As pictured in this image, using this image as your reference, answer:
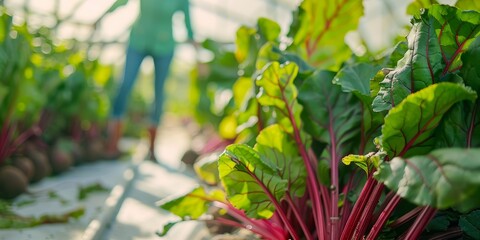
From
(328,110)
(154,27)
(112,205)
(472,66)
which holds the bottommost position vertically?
(112,205)

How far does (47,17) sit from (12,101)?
4923 mm

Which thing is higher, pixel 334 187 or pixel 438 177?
pixel 438 177

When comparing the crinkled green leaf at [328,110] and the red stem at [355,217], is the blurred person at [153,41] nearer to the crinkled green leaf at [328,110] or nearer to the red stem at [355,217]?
the crinkled green leaf at [328,110]

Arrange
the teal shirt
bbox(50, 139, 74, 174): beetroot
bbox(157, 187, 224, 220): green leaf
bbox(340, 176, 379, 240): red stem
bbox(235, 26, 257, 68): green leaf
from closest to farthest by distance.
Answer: bbox(340, 176, 379, 240): red stem
bbox(157, 187, 224, 220): green leaf
bbox(235, 26, 257, 68): green leaf
bbox(50, 139, 74, 174): beetroot
the teal shirt

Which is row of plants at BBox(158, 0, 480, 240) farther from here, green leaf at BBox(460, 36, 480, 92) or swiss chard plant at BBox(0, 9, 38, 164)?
swiss chard plant at BBox(0, 9, 38, 164)

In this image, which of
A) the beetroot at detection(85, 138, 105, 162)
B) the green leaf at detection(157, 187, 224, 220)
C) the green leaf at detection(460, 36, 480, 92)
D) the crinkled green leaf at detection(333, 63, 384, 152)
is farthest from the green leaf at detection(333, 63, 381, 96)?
the beetroot at detection(85, 138, 105, 162)

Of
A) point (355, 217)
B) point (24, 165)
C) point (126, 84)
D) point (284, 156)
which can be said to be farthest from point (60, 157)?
point (355, 217)

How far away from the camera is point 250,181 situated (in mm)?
1012

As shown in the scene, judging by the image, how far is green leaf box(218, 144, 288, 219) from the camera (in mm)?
943

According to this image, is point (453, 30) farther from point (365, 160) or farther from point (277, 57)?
point (277, 57)

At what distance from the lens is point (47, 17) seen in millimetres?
6332

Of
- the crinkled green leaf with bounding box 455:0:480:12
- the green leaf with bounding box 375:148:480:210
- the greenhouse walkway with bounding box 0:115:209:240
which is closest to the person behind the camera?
the green leaf with bounding box 375:148:480:210

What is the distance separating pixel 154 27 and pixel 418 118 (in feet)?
7.76

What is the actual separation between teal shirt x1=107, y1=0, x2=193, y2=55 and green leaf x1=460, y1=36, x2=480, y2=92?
230 centimetres
